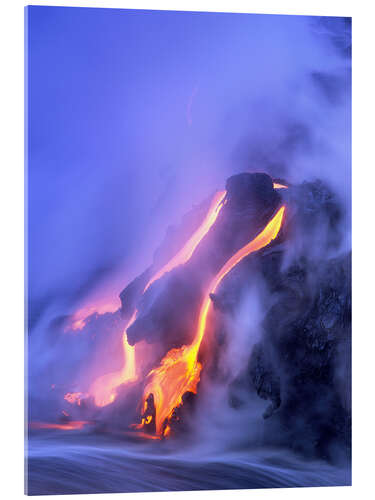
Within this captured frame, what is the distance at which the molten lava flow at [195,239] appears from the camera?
6352 millimetres

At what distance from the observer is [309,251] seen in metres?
6.46

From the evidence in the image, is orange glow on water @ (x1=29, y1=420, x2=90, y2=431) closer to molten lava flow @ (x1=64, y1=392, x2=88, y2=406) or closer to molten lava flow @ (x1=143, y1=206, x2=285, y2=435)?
molten lava flow @ (x1=64, y1=392, x2=88, y2=406)

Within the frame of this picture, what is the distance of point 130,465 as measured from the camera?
20.1 ft

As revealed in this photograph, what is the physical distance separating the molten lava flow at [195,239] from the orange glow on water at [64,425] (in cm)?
107

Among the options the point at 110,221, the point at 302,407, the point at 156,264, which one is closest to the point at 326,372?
the point at 302,407

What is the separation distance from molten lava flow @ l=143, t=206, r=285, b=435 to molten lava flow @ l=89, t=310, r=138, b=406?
6.2 inches

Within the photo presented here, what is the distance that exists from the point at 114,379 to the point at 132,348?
0.26 metres

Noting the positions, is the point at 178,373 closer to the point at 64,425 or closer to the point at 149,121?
the point at 64,425

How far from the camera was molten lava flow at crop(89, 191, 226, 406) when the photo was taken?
6.17 m

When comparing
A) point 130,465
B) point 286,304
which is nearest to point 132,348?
point 130,465

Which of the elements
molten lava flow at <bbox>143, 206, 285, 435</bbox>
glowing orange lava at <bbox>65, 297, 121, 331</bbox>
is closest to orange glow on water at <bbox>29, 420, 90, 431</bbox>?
molten lava flow at <bbox>143, 206, 285, 435</bbox>
